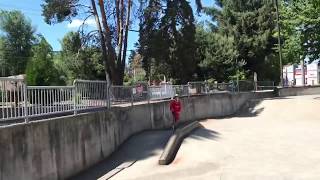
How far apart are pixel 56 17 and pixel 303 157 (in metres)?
21.8

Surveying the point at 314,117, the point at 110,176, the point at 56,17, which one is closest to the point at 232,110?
the point at 314,117

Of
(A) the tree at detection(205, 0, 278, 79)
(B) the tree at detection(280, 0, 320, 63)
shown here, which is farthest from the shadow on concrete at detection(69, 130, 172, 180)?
(A) the tree at detection(205, 0, 278, 79)

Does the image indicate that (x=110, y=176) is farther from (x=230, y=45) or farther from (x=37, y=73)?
(x=230, y=45)

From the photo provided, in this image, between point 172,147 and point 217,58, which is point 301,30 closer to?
point 217,58

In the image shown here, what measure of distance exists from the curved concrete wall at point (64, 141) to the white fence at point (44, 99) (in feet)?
1.11

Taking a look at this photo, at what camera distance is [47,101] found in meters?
13.9

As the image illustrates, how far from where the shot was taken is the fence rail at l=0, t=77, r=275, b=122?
1184 centimetres

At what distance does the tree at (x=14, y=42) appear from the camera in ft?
249

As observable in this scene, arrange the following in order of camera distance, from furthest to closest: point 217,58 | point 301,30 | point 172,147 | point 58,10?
point 217,58 < point 301,30 < point 58,10 < point 172,147

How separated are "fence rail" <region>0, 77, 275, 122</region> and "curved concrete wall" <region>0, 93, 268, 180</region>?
13.7 inches

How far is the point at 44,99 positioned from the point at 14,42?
66.6 metres

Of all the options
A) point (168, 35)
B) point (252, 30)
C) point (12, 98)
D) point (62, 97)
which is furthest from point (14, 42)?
point (12, 98)

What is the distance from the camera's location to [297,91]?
170 feet

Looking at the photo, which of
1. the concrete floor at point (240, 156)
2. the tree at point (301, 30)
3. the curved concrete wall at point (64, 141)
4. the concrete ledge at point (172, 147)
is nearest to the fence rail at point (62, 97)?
the curved concrete wall at point (64, 141)
